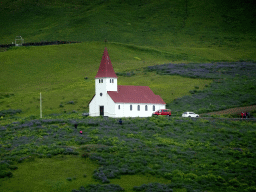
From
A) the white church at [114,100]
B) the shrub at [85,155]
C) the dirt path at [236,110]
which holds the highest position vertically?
the white church at [114,100]

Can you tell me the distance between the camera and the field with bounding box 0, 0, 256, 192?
3631cm

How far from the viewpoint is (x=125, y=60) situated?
122938 millimetres

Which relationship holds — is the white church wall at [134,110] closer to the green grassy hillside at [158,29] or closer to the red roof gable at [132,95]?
the red roof gable at [132,95]

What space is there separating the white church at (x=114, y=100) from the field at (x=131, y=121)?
4.30 metres

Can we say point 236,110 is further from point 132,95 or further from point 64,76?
point 64,76

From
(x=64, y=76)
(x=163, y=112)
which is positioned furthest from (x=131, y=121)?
(x=64, y=76)

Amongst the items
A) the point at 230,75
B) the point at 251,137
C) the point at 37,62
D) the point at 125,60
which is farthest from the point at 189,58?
the point at 251,137

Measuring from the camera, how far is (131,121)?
Result: 5569 cm

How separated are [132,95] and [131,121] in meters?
9.38

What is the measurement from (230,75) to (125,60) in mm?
36110

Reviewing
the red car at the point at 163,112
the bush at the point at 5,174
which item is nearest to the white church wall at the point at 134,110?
the red car at the point at 163,112

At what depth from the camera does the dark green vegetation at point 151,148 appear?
3653 centimetres

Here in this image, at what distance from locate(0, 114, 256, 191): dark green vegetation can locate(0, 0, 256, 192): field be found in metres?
0.11

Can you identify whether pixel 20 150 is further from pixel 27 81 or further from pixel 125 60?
pixel 125 60
